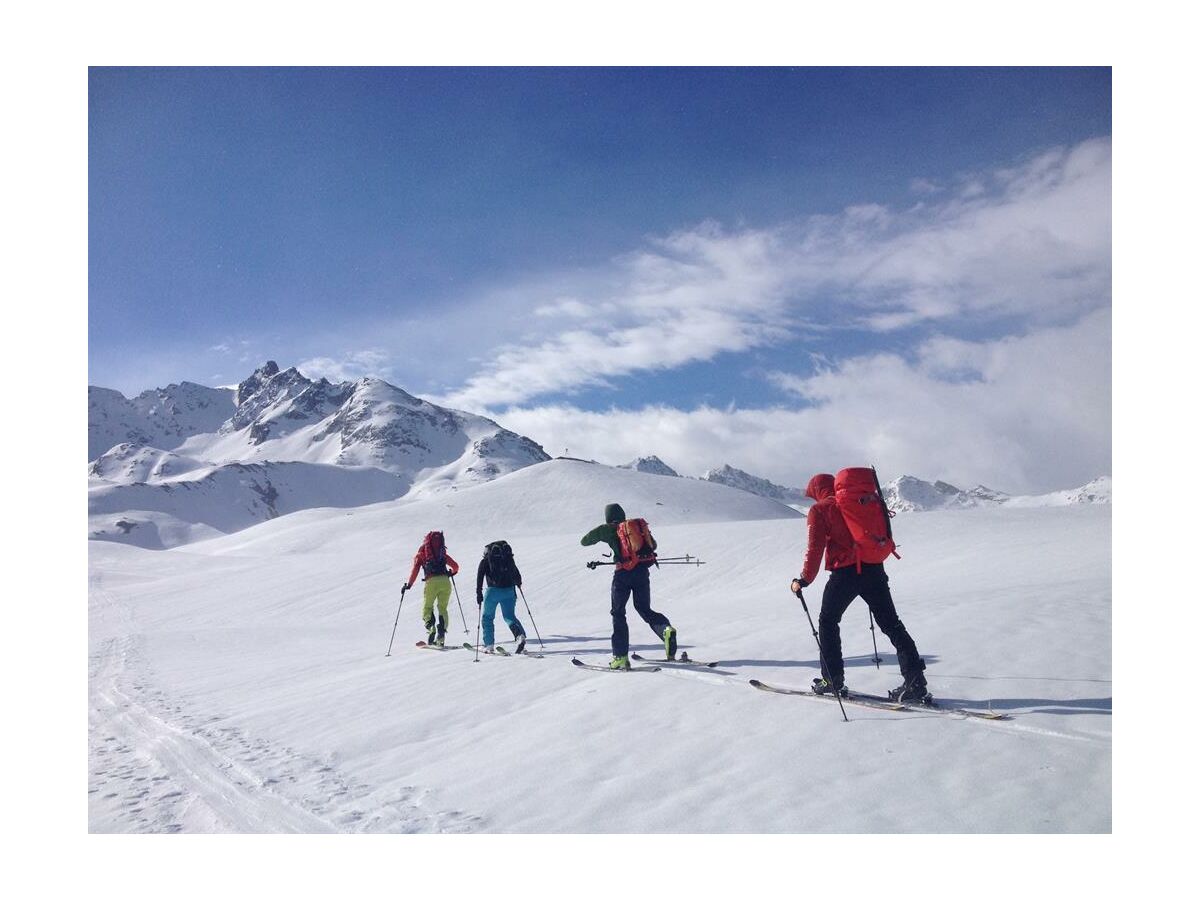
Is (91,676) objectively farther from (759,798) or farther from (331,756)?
(759,798)

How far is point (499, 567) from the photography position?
412 inches

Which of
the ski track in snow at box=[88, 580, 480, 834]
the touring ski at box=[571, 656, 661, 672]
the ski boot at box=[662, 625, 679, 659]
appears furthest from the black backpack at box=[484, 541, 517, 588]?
the ski track in snow at box=[88, 580, 480, 834]

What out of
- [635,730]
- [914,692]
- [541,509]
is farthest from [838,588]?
[541,509]

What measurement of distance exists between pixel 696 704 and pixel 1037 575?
9.90 metres

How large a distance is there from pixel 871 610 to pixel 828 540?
26.6 inches

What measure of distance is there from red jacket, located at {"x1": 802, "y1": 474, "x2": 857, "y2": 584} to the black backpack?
5468mm

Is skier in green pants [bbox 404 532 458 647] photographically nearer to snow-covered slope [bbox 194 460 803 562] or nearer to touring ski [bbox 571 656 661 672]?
touring ski [bbox 571 656 661 672]

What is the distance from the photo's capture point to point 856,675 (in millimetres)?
6871

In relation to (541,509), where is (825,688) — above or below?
above

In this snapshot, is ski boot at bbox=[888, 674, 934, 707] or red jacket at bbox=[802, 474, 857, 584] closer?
ski boot at bbox=[888, 674, 934, 707]

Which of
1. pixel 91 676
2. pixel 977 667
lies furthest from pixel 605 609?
pixel 977 667

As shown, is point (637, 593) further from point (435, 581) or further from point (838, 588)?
point (435, 581)

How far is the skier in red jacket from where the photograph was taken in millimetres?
5797

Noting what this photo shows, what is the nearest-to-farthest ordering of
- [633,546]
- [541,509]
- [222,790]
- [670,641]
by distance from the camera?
[222,790] < [670,641] < [633,546] < [541,509]
